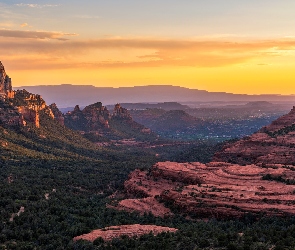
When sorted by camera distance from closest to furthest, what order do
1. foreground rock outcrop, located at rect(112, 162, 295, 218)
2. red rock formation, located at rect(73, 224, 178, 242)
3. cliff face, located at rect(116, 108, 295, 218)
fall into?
red rock formation, located at rect(73, 224, 178, 242) → foreground rock outcrop, located at rect(112, 162, 295, 218) → cliff face, located at rect(116, 108, 295, 218)

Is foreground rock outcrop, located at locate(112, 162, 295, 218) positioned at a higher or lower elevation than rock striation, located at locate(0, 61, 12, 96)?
lower

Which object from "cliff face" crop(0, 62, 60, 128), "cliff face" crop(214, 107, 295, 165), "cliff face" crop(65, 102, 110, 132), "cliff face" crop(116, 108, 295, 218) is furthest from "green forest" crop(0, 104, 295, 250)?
"cliff face" crop(65, 102, 110, 132)

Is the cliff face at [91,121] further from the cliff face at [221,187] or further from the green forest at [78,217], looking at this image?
the cliff face at [221,187]

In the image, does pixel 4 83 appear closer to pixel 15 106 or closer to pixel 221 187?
pixel 15 106

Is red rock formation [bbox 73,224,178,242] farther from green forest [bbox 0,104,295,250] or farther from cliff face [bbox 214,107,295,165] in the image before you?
cliff face [bbox 214,107,295,165]

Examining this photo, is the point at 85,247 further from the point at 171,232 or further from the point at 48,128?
the point at 48,128

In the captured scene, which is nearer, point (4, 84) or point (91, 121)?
point (4, 84)

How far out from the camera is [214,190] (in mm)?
49062

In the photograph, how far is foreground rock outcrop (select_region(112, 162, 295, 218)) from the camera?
146 ft

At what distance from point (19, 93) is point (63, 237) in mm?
107457

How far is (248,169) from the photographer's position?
194ft

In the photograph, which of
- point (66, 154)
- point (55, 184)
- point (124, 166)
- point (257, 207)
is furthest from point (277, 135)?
point (66, 154)

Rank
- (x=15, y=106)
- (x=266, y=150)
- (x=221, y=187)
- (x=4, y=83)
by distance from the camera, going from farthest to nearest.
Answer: (x=15, y=106) → (x=4, y=83) → (x=266, y=150) → (x=221, y=187)

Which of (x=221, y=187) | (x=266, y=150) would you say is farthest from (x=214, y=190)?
(x=266, y=150)
